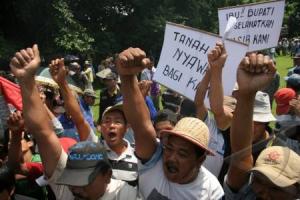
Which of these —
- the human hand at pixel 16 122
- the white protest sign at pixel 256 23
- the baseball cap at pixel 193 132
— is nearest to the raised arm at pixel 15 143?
the human hand at pixel 16 122

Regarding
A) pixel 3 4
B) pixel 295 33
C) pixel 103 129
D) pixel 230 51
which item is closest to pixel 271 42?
pixel 230 51

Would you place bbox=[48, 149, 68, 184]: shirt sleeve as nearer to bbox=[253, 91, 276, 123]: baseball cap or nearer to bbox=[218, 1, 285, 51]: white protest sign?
bbox=[253, 91, 276, 123]: baseball cap

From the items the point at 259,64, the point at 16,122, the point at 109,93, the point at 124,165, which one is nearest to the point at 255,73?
the point at 259,64

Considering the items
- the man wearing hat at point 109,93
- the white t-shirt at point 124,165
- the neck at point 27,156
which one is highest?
the neck at point 27,156

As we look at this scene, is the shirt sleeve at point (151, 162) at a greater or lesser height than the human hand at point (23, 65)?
lesser

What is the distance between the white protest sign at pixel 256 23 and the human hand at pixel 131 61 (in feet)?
9.51

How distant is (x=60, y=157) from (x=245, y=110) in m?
1.06

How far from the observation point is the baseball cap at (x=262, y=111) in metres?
3.44

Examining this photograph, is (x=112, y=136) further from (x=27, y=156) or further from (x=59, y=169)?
(x=59, y=169)

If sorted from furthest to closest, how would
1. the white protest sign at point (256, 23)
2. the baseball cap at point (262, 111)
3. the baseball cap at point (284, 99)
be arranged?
the white protest sign at point (256, 23) → the baseball cap at point (284, 99) → the baseball cap at point (262, 111)

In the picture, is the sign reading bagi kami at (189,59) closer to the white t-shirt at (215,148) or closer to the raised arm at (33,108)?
the white t-shirt at (215,148)

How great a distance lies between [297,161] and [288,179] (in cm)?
12

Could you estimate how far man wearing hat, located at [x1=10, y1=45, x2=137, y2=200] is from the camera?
8.79 ft

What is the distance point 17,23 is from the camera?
861 inches
